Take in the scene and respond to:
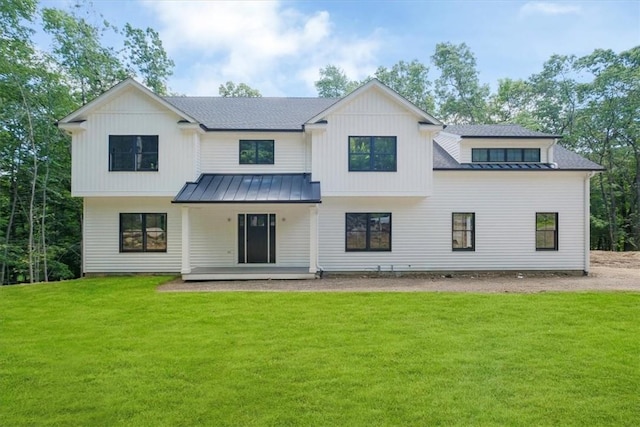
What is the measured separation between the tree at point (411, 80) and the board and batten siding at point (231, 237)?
24.9 meters

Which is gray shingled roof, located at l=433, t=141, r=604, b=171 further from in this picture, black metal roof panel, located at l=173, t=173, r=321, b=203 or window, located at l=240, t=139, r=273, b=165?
window, located at l=240, t=139, r=273, b=165

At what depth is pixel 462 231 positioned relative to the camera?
1481cm

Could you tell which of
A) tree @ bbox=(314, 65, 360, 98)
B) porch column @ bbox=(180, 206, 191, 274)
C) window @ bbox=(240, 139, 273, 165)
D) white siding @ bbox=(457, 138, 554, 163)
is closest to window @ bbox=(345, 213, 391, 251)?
window @ bbox=(240, 139, 273, 165)

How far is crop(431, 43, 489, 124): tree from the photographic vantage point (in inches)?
1375

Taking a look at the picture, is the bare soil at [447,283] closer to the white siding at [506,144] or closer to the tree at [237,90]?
the white siding at [506,144]

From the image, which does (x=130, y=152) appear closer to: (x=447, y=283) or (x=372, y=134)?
(x=372, y=134)

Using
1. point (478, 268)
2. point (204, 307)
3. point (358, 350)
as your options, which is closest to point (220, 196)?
point (204, 307)

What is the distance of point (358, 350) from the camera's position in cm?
629

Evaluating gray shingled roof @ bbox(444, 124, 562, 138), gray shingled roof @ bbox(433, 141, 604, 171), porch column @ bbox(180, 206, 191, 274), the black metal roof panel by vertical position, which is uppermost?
gray shingled roof @ bbox(444, 124, 562, 138)

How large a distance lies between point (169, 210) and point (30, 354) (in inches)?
345

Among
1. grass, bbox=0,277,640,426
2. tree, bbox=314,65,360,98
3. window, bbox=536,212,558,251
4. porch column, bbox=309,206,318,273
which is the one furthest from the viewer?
tree, bbox=314,65,360,98

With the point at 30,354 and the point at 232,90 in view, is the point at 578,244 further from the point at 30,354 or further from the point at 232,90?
the point at 232,90

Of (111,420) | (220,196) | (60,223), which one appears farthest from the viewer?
(60,223)

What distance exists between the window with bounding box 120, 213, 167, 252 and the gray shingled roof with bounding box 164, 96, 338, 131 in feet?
14.1
